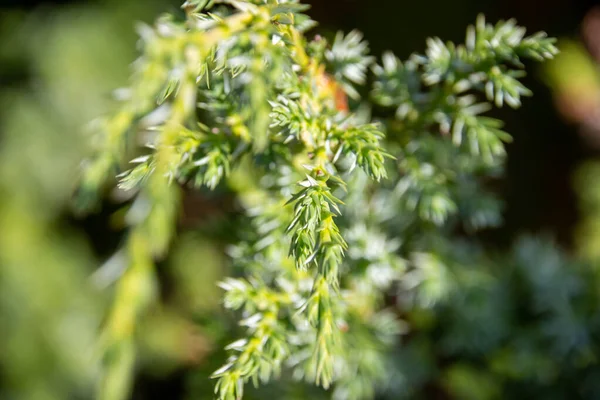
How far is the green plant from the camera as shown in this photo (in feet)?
1.64

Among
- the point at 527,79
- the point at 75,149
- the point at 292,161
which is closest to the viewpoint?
the point at 292,161

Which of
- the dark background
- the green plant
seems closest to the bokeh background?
the dark background

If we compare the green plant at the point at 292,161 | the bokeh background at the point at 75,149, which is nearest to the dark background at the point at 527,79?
the bokeh background at the point at 75,149

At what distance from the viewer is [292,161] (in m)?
A: 0.63

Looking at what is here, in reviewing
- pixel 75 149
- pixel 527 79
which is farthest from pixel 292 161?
pixel 527 79

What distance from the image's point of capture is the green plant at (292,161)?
50 centimetres

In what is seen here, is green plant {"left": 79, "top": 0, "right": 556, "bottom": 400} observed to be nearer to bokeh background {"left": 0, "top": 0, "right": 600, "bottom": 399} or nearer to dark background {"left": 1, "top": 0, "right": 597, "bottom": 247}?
bokeh background {"left": 0, "top": 0, "right": 600, "bottom": 399}

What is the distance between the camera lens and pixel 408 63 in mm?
667

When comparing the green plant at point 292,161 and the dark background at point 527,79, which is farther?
the dark background at point 527,79

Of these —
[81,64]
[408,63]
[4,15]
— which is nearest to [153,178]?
[408,63]

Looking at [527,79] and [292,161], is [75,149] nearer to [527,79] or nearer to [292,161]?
[292,161]

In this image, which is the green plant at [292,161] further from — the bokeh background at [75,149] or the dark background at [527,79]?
the dark background at [527,79]

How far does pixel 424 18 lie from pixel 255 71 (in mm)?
1052

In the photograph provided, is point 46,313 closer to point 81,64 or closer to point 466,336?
point 81,64
